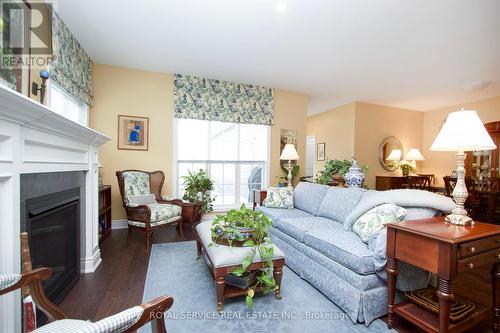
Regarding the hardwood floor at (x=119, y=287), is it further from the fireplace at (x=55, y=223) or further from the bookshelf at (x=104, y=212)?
the bookshelf at (x=104, y=212)

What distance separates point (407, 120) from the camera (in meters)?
6.17

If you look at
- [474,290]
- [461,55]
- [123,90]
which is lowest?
[474,290]

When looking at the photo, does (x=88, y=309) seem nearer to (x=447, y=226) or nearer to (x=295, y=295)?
(x=295, y=295)

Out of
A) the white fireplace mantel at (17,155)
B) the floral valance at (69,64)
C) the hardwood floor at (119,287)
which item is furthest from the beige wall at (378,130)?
the white fireplace mantel at (17,155)

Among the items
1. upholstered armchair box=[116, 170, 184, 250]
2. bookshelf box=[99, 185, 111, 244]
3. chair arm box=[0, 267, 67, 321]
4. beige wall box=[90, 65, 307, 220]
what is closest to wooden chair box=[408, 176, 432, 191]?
upholstered armchair box=[116, 170, 184, 250]

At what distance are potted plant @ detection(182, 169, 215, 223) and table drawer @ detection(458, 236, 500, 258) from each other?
336 centimetres

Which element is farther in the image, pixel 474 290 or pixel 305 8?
pixel 305 8

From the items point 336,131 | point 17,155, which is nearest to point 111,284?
point 17,155

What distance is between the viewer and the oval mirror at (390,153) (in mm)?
5781

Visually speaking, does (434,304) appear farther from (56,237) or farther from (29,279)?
(56,237)

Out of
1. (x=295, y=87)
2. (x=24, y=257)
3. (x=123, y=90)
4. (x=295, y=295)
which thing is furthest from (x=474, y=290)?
(x=123, y=90)

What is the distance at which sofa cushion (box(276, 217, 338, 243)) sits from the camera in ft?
7.60

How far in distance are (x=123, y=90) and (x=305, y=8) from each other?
10.3ft

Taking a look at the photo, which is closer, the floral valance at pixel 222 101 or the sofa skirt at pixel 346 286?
the sofa skirt at pixel 346 286
